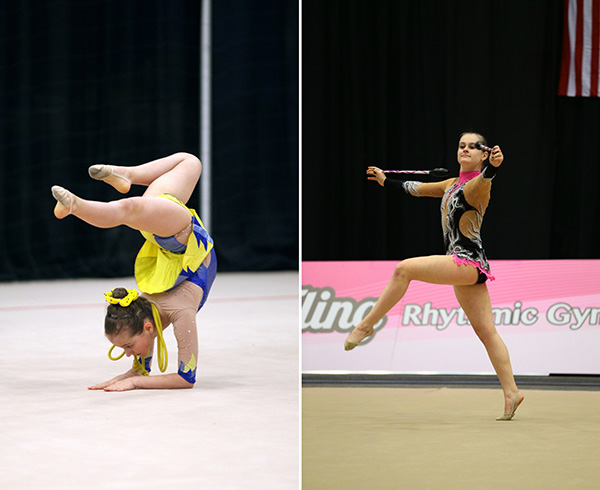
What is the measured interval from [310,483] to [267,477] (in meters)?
0.12

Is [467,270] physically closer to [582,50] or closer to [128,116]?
[582,50]

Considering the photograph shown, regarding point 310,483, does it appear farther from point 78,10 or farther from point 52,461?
point 78,10

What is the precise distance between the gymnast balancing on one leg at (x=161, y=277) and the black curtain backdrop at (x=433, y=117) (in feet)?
5.60

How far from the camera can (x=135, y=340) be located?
3.71 metres

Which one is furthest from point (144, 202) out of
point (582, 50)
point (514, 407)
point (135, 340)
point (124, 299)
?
point (582, 50)

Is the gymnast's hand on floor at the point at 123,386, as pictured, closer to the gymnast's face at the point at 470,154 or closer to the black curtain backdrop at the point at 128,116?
the gymnast's face at the point at 470,154

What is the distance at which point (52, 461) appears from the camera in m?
2.66

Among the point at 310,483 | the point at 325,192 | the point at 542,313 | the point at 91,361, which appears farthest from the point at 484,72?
the point at 310,483

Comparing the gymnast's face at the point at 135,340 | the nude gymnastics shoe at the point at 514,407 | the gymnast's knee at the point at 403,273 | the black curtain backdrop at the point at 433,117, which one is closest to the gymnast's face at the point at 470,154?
the gymnast's knee at the point at 403,273

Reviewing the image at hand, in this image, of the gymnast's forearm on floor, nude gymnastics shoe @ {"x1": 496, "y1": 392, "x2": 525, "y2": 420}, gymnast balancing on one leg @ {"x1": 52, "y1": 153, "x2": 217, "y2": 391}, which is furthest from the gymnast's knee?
the gymnast's forearm on floor

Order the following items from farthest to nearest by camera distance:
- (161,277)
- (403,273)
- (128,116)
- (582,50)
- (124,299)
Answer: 1. (128,116)
2. (582,50)
3. (161,277)
4. (124,299)
5. (403,273)

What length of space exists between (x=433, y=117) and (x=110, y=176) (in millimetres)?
2691

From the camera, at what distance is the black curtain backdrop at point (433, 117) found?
18.4ft

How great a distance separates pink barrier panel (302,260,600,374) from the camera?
15.2 ft
